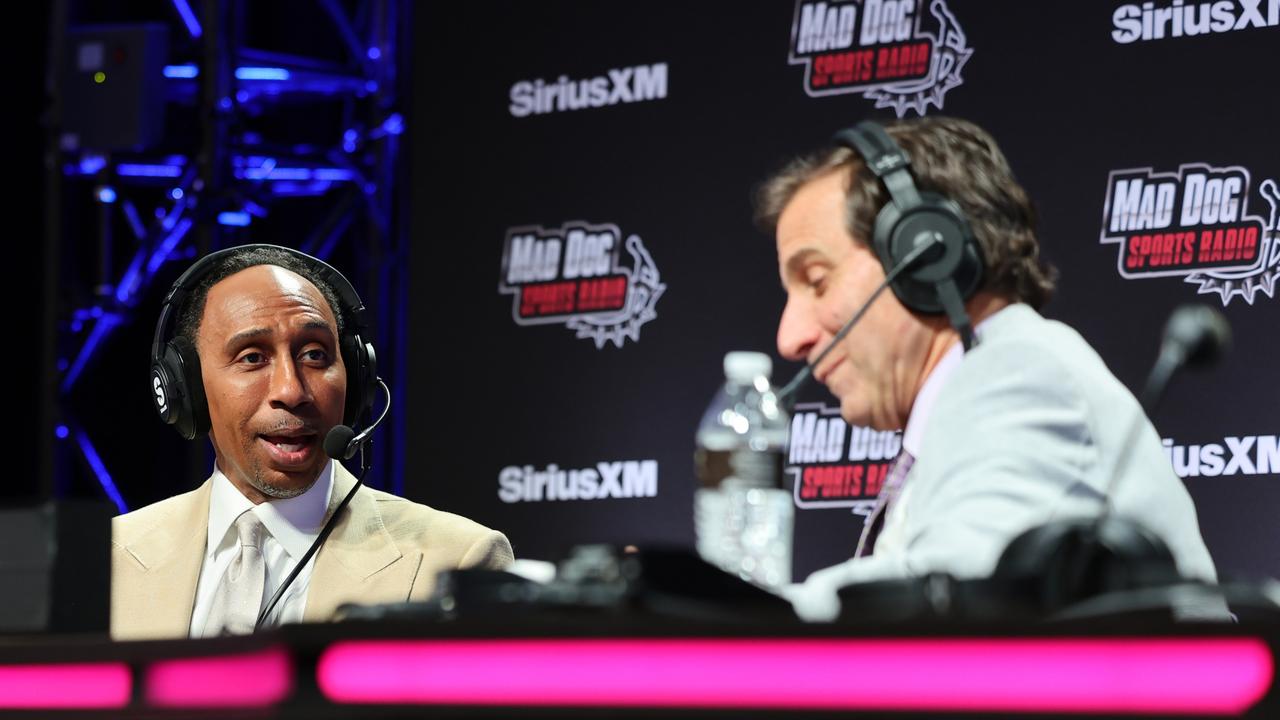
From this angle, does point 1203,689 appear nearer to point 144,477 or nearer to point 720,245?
point 720,245

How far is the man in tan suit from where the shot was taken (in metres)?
2.59

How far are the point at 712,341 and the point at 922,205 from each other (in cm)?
320

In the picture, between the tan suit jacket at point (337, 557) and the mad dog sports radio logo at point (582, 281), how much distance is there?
2.37m

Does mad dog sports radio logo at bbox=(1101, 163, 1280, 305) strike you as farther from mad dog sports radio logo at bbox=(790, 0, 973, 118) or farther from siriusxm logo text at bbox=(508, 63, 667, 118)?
siriusxm logo text at bbox=(508, 63, 667, 118)

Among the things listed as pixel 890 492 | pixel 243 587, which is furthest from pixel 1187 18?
pixel 243 587

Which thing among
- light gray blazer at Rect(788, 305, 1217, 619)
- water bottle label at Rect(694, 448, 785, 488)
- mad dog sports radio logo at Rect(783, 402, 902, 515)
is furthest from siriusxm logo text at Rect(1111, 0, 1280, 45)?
water bottle label at Rect(694, 448, 785, 488)

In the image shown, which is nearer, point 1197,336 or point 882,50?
point 1197,336

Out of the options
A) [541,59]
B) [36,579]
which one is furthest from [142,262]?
[36,579]

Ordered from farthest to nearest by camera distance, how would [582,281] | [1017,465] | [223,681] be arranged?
[582,281], [1017,465], [223,681]

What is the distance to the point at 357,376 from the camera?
9.09 feet

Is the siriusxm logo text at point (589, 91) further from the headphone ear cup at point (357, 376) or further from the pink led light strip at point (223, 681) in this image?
the pink led light strip at point (223, 681)

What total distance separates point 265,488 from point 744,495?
1257mm

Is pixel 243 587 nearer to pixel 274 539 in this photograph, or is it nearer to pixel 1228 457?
pixel 274 539

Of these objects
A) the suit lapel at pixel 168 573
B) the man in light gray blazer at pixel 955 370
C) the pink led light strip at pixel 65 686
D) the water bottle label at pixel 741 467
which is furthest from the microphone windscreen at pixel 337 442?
the pink led light strip at pixel 65 686
